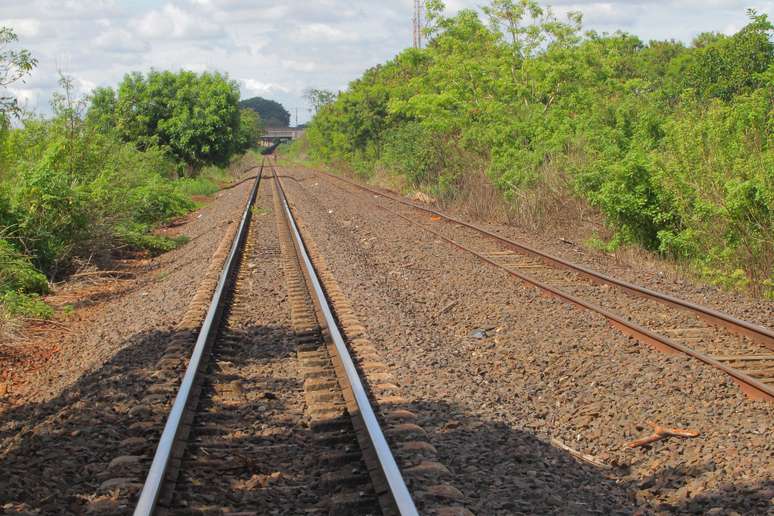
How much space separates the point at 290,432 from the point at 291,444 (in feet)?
0.79

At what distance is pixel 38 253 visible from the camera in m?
13.7

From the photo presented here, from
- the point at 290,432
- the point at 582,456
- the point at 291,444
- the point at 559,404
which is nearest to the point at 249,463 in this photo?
the point at 291,444

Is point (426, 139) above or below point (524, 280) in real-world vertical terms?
above

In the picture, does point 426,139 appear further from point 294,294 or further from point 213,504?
point 213,504

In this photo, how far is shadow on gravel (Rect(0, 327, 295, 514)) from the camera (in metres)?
5.07

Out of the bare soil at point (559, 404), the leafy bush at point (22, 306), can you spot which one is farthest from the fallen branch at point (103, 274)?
the bare soil at point (559, 404)

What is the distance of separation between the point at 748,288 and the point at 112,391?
29.6 feet

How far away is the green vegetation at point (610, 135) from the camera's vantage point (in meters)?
12.9

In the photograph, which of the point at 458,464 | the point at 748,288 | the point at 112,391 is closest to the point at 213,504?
the point at 458,464

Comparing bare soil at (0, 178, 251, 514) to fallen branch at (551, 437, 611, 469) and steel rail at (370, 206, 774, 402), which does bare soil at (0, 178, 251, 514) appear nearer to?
fallen branch at (551, 437, 611, 469)

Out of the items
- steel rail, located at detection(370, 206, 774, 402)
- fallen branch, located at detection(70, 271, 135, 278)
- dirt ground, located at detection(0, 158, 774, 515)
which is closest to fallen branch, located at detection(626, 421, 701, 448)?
dirt ground, located at detection(0, 158, 774, 515)

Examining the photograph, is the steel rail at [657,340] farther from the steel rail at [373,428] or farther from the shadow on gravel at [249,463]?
the steel rail at [373,428]

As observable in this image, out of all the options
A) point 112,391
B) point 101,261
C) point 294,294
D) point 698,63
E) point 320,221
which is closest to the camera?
point 112,391

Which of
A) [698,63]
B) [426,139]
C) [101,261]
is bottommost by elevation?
[101,261]
